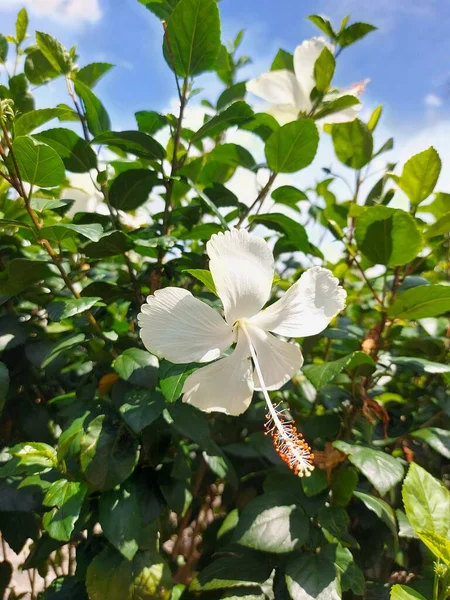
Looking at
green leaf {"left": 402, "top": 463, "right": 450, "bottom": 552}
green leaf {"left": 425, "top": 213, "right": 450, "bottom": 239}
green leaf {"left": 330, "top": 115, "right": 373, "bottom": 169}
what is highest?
green leaf {"left": 330, "top": 115, "right": 373, "bottom": 169}

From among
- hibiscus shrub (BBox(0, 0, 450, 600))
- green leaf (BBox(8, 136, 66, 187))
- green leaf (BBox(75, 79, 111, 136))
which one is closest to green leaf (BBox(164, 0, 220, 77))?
hibiscus shrub (BBox(0, 0, 450, 600))

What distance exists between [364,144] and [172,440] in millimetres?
724

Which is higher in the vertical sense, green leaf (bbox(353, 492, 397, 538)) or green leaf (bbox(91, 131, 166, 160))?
green leaf (bbox(91, 131, 166, 160))

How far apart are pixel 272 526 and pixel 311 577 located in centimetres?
10

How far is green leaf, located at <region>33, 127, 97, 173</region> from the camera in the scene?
35.3 inches

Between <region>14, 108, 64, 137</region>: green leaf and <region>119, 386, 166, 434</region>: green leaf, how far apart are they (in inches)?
17.9

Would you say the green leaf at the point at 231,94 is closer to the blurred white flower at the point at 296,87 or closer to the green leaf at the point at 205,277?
the blurred white flower at the point at 296,87

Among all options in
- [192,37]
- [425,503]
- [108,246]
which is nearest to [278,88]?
[192,37]

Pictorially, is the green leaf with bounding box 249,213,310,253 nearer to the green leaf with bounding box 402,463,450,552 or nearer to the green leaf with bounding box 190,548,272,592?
the green leaf with bounding box 402,463,450,552

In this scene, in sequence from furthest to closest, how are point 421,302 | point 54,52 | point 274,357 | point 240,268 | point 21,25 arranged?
1. point 21,25
2. point 54,52
3. point 421,302
4. point 274,357
5. point 240,268

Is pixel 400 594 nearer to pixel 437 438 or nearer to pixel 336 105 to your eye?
pixel 437 438

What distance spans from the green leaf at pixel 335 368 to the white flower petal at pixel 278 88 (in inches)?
20.9

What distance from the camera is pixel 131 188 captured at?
3.05 ft

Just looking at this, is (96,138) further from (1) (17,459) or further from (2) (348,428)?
(2) (348,428)
